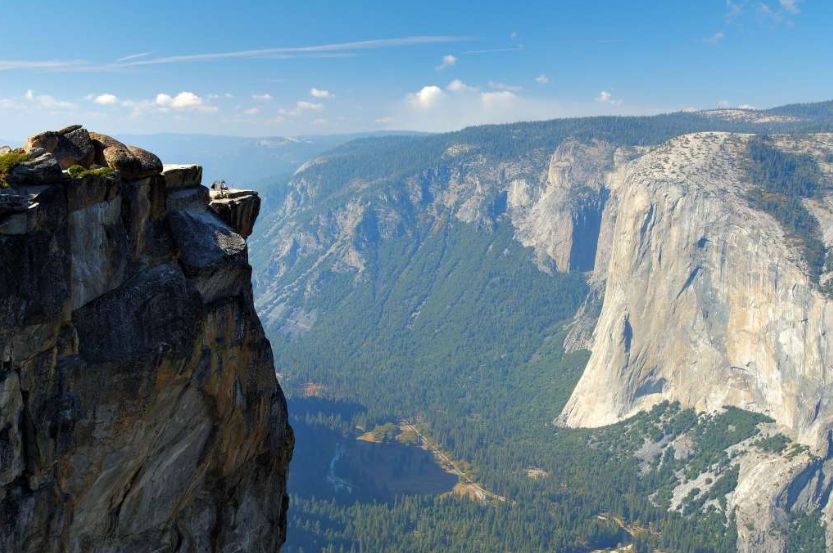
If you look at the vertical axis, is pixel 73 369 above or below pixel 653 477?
above

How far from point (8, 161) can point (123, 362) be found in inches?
224

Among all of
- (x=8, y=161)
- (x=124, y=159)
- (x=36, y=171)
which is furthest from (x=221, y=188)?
(x=8, y=161)

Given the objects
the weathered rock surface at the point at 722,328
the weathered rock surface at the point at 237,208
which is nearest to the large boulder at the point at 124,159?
the weathered rock surface at the point at 237,208

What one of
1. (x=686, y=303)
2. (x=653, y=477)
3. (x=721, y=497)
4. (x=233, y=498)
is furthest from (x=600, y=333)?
(x=233, y=498)

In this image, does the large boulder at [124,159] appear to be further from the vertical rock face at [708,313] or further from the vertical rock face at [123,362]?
the vertical rock face at [708,313]

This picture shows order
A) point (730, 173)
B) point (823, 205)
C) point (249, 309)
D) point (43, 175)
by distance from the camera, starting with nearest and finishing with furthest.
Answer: point (43, 175), point (249, 309), point (823, 205), point (730, 173)

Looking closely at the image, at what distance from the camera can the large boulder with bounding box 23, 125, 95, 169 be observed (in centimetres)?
2012

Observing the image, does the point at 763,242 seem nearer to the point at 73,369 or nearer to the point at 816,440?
the point at 816,440

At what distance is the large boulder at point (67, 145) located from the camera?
66.0ft

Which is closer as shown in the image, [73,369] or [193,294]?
[73,369]

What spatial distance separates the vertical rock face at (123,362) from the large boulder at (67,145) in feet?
0.13

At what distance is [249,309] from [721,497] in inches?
5329

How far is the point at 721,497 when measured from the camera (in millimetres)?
138750

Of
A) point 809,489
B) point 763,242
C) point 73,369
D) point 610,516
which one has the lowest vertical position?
point 610,516
